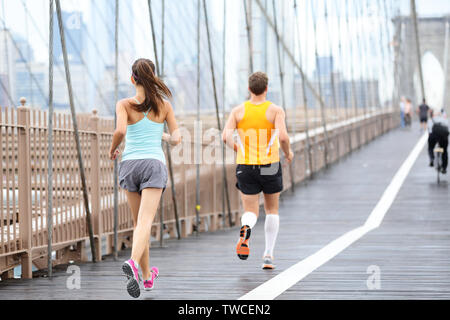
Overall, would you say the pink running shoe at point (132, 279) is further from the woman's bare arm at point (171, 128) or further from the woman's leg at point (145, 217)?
the woman's bare arm at point (171, 128)

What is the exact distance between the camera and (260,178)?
6.68 meters

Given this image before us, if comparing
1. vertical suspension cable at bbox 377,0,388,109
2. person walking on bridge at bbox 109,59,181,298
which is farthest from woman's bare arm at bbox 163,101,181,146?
vertical suspension cable at bbox 377,0,388,109

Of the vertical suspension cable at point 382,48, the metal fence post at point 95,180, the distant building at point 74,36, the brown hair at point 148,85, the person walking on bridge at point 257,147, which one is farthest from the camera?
the vertical suspension cable at point 382,48

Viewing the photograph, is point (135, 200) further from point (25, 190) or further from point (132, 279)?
point (25, 190)

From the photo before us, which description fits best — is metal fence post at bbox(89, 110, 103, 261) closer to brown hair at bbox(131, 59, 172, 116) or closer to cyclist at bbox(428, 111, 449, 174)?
brown hair at bbox(131, 59, 172, 116)

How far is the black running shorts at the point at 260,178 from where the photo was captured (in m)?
6.68

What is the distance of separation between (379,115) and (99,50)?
49.8 ft

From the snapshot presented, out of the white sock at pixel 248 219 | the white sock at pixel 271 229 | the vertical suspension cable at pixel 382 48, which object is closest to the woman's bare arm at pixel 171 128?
the white sock at pixel 248 219

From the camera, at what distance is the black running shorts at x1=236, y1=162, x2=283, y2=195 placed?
668 cm

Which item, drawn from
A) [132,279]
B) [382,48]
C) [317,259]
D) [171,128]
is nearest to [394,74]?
[382,48]

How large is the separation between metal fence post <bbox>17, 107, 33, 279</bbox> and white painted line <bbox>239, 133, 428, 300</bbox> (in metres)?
1.73

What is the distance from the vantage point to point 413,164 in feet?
70.8

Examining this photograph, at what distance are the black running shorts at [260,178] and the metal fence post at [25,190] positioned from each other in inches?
57.7
